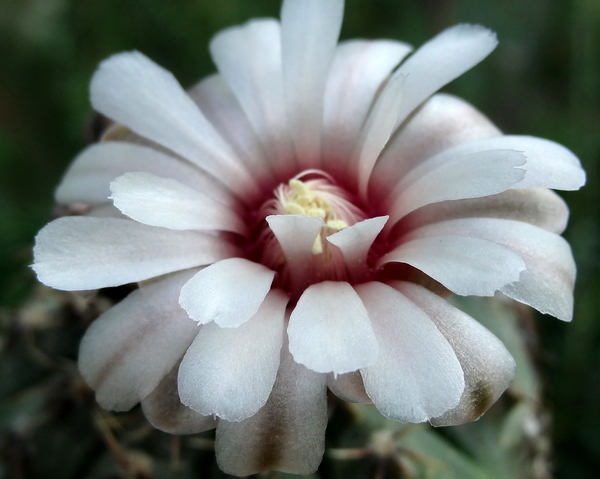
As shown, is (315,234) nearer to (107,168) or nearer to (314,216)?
(314,216)

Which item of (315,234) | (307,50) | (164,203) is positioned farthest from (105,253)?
(307,50)

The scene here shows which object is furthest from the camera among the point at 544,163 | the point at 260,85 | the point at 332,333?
the point at 260,85

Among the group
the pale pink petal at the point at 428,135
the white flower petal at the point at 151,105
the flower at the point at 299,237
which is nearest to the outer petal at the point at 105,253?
the flower at the point at 299,237

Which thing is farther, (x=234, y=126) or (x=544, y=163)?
(x=234, y=126)

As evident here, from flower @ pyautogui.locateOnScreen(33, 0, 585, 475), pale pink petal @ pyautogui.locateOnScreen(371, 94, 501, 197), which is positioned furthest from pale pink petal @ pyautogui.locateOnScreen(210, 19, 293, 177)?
pale pink petal @ pyautogui.locateOnScreen(371, 94, 501, 197)

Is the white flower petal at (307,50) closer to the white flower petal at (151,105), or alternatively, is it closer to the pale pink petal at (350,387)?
the white flower petal at (151,105)

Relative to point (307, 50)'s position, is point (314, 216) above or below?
below
